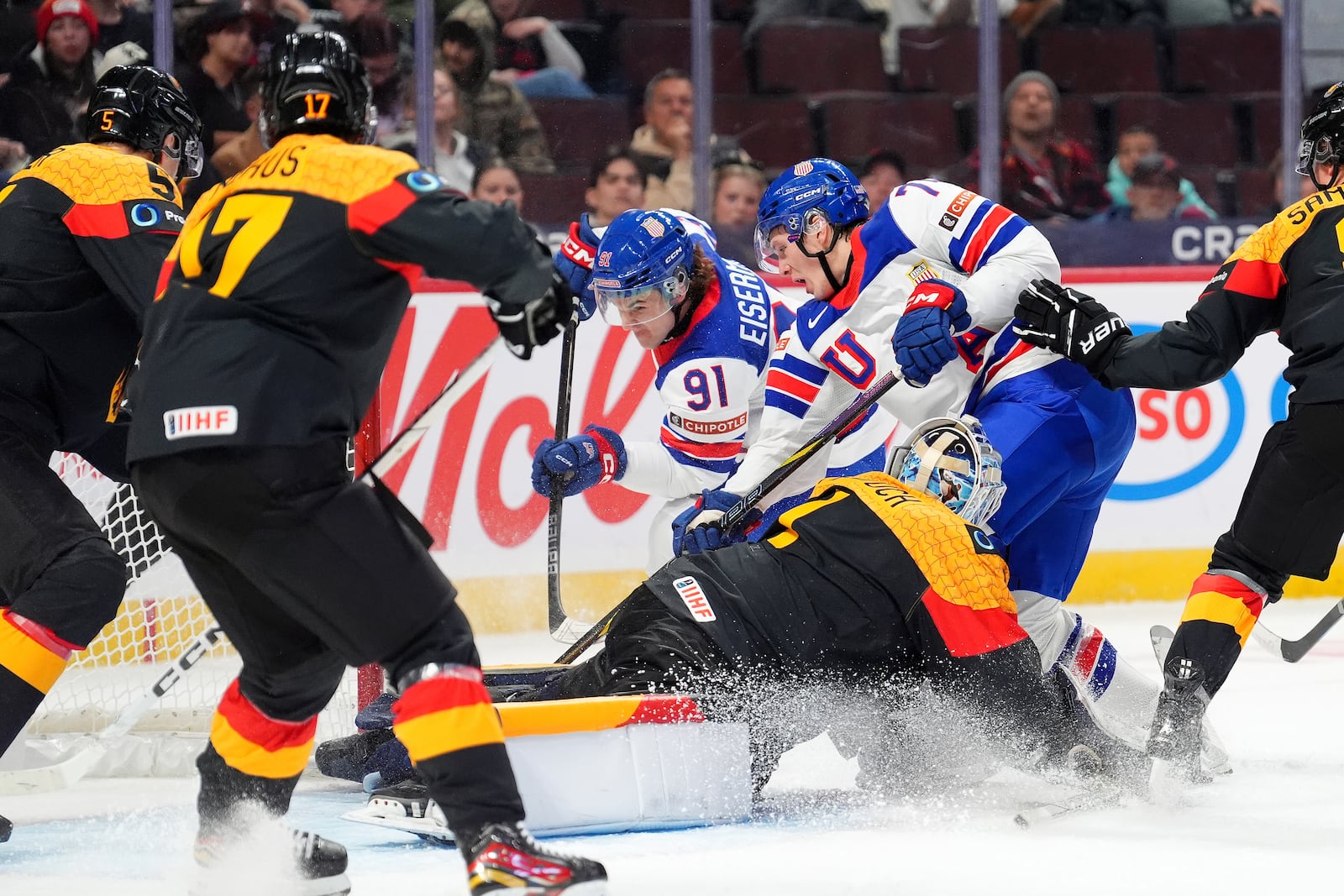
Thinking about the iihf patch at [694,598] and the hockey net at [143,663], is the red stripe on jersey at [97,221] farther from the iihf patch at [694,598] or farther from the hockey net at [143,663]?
the iihf patch at [694,598]

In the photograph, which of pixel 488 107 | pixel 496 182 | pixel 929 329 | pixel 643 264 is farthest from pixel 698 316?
pixel 488 107

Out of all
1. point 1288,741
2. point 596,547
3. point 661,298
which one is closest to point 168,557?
point 661,298

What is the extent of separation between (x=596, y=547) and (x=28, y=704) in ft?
8.03

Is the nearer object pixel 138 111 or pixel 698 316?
pixel 138 111

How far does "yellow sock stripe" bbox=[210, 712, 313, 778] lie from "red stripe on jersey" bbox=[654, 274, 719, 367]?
1.53m

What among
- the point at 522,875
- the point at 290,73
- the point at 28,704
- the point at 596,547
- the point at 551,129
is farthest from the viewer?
the point at 551,129

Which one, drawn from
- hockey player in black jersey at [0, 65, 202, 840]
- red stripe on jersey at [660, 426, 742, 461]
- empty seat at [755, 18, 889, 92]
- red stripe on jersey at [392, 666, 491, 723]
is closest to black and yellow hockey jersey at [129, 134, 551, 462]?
red stripe on jersey at [392, 666, 491, 723]

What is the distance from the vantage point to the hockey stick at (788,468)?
11.1ft

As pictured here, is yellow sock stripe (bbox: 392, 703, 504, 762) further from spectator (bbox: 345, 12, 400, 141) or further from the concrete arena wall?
spectator (bbox: 345, 12, 400, 141)

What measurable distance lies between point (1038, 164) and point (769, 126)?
91cm

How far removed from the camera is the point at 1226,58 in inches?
245

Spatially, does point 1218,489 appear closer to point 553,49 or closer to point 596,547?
point 596,547

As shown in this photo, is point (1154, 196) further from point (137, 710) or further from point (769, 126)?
point (137, 710)

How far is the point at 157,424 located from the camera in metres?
2.21
